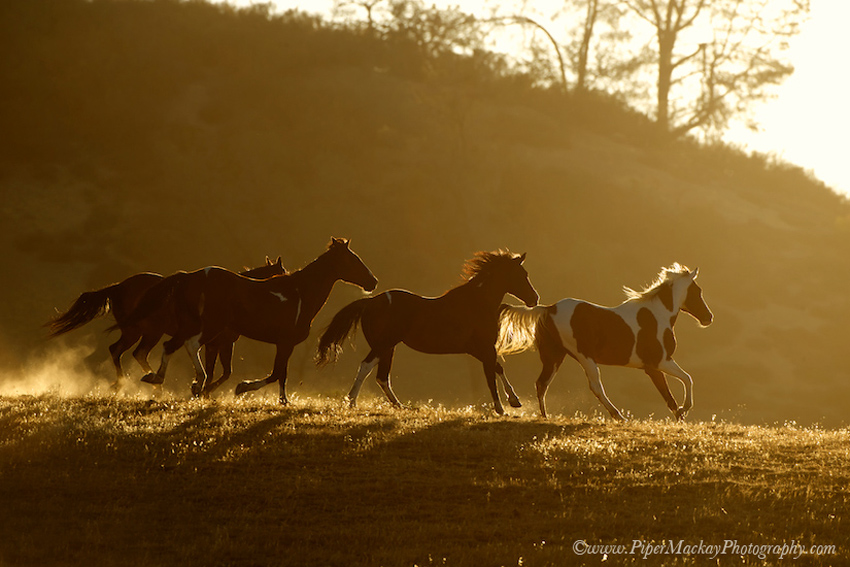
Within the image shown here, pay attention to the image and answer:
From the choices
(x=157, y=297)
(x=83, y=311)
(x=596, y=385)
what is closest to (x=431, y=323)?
(x=596, y=385)

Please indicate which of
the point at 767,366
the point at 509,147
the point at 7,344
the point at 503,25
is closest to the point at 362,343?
the point at 7,344

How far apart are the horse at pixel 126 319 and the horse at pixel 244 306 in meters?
0.95

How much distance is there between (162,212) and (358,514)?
37854mm

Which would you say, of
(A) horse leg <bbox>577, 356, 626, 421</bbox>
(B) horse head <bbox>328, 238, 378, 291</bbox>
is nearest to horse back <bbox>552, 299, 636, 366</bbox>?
(A) horse leg <bbox>577, 356, 626, 421</bbox>

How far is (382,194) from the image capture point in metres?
49.0

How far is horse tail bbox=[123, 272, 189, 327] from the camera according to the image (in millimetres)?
15523

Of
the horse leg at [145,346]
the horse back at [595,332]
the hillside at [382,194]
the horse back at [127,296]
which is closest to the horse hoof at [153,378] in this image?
the horse leg at [145,346]

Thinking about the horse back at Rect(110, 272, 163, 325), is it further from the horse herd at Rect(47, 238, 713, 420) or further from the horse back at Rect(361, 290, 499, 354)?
the horse back at Rect(361, 290, 499, 354)

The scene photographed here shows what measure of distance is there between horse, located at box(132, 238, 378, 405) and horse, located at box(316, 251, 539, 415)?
1.96 ft

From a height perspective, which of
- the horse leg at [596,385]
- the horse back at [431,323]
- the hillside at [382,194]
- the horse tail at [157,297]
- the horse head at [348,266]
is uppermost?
the hillside at [382,194]

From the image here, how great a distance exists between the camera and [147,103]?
53906 mm

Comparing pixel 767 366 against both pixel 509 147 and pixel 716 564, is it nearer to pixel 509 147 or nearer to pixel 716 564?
pixel 509 147

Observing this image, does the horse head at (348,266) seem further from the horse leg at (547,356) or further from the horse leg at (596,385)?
the horse leg at (596,385)

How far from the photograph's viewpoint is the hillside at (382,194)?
124 ft
